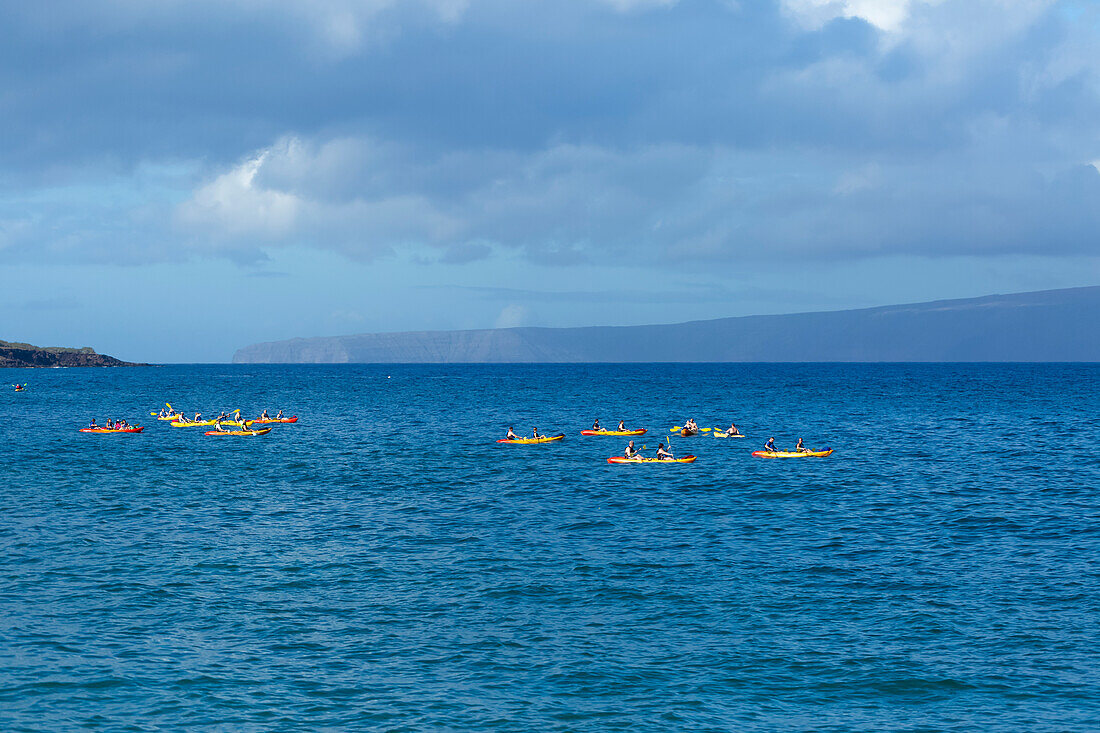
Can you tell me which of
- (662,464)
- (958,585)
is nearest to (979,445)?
(662,464)

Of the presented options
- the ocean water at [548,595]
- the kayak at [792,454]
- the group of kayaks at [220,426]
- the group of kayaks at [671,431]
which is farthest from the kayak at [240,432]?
the kayak at [792,454]

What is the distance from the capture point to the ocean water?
22.5 metres

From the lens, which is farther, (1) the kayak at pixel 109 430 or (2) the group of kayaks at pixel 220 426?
(1) the kayak at pixel 109 430

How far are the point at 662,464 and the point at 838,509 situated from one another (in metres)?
20.6

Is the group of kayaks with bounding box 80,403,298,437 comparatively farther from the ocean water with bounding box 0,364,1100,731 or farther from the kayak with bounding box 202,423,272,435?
the ocean water with bounding box 0,364,1100,731

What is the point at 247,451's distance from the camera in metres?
75.8

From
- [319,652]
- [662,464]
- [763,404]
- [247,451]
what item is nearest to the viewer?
[319,652]

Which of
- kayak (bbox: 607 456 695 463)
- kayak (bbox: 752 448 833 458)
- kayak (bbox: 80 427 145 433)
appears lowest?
kayak (bbox: 607 456 695 463)

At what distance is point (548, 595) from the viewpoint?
104ft

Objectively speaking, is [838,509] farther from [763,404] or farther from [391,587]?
[763,404]

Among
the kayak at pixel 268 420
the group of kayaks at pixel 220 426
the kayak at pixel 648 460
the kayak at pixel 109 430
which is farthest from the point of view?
the kayak at pixel 268 420

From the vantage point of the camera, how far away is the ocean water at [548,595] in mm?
22453

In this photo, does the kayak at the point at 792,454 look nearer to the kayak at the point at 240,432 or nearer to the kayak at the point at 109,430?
the kayak at the point at 240,432

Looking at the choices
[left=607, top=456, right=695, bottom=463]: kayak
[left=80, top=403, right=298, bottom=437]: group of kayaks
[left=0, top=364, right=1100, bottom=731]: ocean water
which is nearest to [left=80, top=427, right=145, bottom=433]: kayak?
[left=80, top=403, right=298, bottom=437]: group of kayaks
